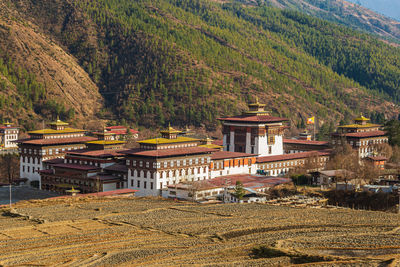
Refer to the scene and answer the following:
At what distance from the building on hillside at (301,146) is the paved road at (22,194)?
2161 inches

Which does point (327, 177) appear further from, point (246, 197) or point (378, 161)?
point (378, 161)

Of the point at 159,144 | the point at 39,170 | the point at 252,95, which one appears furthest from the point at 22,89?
the point at 159,144

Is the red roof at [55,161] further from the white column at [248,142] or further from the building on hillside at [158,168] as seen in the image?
the white column at [248,142]

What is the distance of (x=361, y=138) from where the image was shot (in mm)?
123625

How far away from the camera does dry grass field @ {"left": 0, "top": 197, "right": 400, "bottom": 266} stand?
48656 millimetres

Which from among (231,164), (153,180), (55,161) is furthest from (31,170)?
(231,164)

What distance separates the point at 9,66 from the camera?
193 metres

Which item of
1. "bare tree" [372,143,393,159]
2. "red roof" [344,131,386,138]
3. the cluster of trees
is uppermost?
the cluster of trees

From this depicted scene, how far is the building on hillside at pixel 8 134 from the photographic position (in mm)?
154625

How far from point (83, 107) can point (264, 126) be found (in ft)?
303

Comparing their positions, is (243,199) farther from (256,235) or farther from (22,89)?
(22,89)

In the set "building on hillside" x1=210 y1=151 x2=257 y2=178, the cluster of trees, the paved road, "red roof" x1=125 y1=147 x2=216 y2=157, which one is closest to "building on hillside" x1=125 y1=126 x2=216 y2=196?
"red roof" x1=125 y1=147 x2=216 y2=157

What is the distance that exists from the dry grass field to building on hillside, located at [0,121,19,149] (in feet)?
259

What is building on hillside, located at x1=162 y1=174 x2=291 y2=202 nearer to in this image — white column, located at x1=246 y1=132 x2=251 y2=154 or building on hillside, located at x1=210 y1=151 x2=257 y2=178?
building on hillside, located at x1=210 y1=151 x2=257 y2=178
